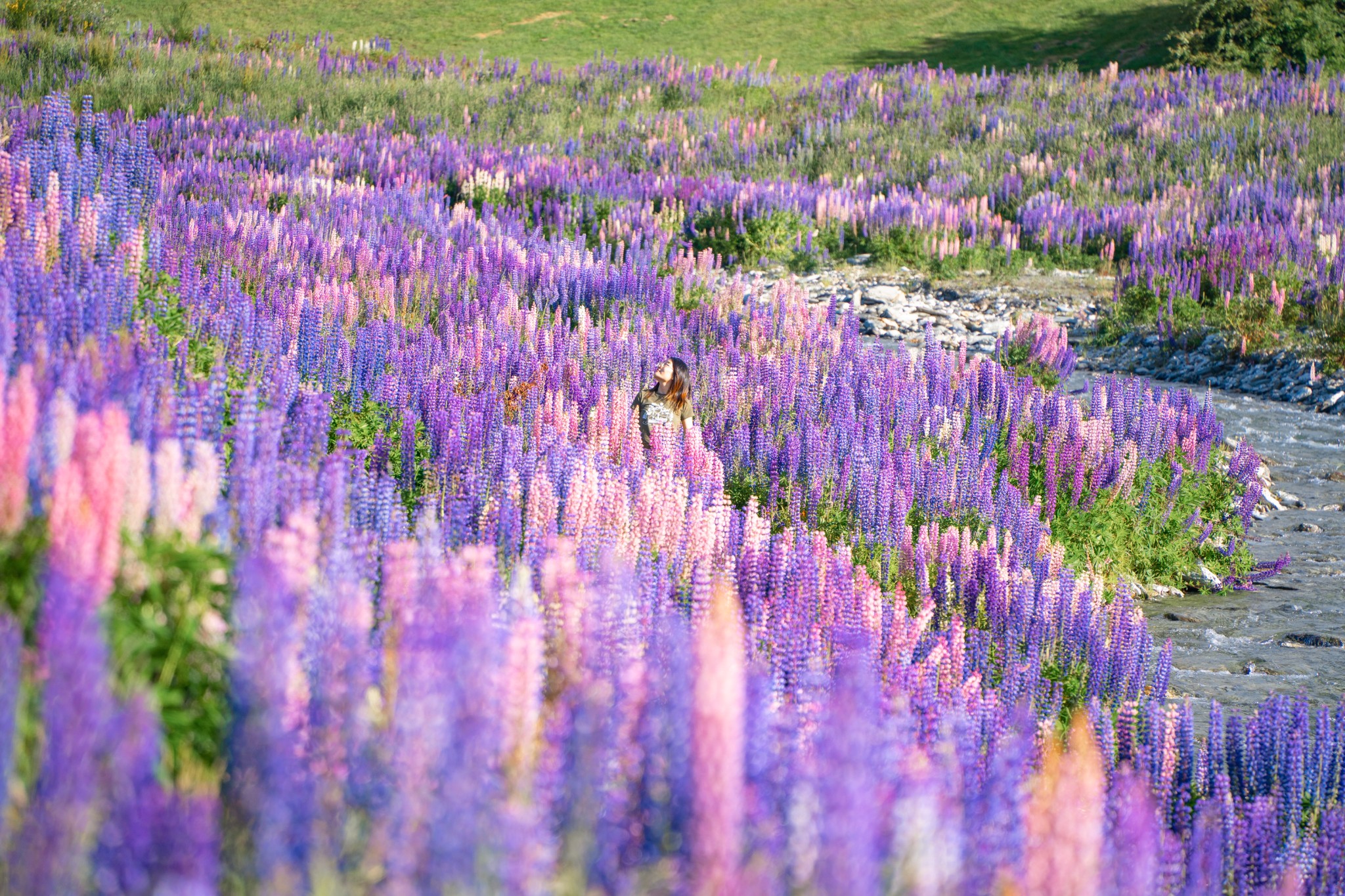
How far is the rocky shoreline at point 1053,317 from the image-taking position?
1232cm

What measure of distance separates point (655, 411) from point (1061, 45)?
33.5 metres

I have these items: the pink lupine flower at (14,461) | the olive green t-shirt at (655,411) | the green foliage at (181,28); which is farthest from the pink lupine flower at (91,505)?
the green foliage at (181,28)

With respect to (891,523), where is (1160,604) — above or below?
below

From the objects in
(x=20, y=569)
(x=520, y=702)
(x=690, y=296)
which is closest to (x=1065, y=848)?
(x=520, y=702)

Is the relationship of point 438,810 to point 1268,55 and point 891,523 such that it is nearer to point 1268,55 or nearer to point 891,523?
point 891,523

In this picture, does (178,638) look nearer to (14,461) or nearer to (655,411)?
(14,461)

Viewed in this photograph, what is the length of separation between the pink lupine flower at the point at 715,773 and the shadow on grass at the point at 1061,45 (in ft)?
114

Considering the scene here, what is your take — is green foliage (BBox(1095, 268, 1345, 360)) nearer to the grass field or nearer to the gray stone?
the gray stone

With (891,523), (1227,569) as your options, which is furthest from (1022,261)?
(891,523)

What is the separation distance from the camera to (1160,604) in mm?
7551

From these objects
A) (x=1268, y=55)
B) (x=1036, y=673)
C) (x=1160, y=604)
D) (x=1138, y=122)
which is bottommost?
(x=1160, y=604)

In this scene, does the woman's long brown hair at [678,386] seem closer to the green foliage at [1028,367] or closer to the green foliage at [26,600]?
the green foliage at [1028,367]

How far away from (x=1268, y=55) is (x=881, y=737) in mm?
26448

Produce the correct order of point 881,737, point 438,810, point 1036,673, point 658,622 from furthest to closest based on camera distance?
point 1036,673, point 658,622, point 881,737, point 438,810
